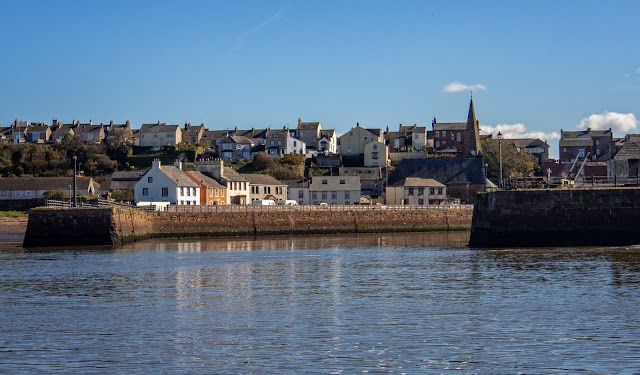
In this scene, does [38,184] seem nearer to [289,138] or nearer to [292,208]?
[292,208]

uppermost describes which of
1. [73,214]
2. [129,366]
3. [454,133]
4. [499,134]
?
[454,133]

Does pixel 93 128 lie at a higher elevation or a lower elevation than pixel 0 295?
higher

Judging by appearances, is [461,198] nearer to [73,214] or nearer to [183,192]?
[183,192]

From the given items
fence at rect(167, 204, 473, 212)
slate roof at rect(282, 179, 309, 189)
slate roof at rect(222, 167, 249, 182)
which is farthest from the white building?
fence at rect(167, 204, 473, 212)

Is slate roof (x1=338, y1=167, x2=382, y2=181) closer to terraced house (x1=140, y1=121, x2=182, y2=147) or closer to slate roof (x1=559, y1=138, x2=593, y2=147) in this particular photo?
terraced house (x1=140, y1=121, x2=182, y2=147)

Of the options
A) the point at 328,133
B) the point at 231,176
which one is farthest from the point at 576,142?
the point at 231,176

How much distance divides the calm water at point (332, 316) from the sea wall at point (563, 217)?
2.09 m

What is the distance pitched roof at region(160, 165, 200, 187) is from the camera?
89994mm

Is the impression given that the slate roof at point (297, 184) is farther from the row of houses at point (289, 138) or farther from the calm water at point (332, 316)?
the calm water at point (332, 316)

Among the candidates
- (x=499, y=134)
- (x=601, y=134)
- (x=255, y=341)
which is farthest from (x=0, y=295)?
(x=601, y=134)

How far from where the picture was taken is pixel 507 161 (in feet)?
420

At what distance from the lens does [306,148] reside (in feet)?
519

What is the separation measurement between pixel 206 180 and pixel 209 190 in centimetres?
212

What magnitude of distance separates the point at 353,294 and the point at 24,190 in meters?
87.2
